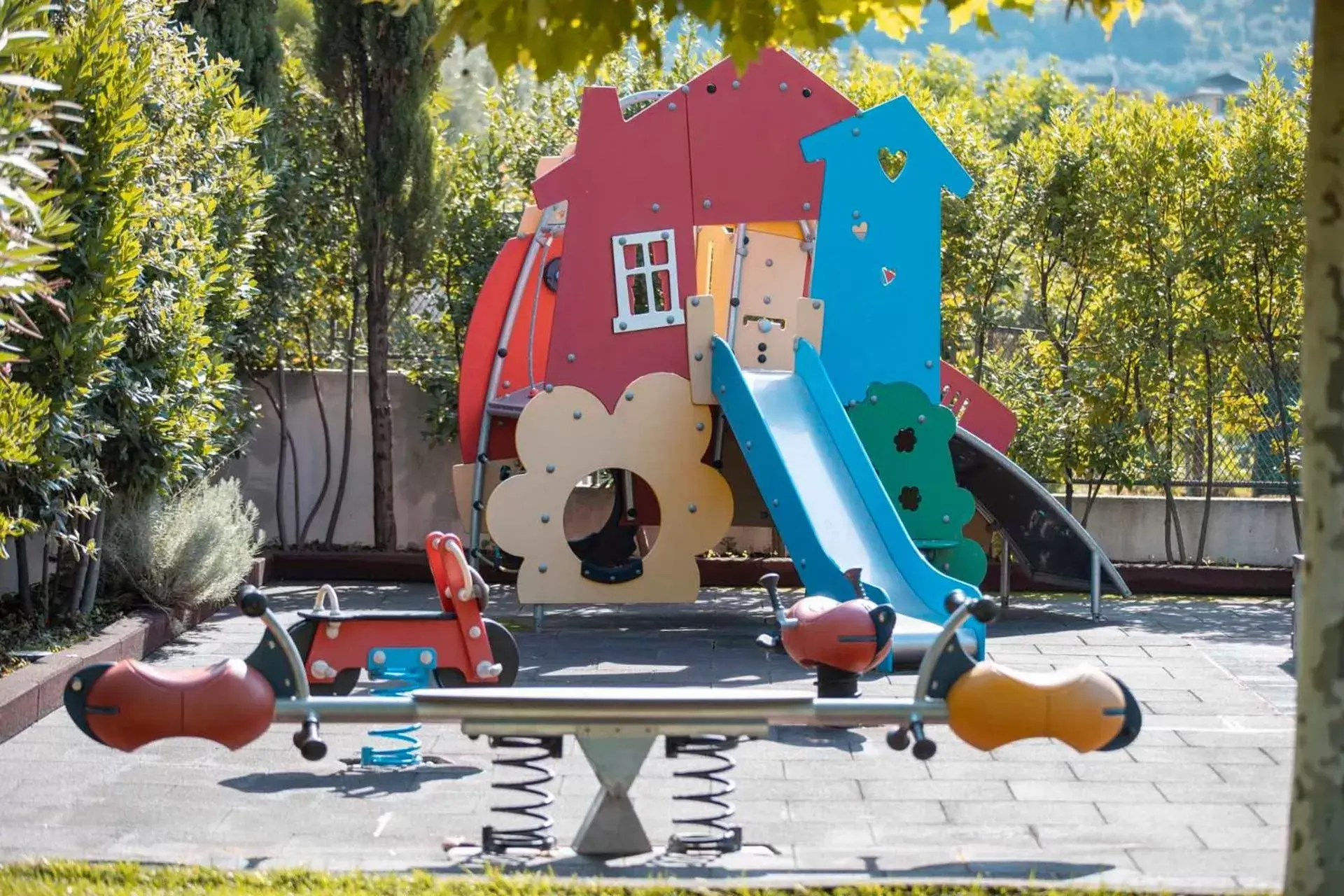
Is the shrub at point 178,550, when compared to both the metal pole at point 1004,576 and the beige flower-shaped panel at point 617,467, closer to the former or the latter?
the beige flower-shaped panel at point 617,467

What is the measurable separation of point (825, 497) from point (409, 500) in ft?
19.5

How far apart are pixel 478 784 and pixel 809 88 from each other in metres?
6.39

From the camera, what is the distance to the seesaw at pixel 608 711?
478cm

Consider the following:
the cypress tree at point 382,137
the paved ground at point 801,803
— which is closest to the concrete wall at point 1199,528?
the paved ground at point 801,803

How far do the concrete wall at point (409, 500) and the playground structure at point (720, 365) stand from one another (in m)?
2.72

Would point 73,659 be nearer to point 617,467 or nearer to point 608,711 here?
point 617,467

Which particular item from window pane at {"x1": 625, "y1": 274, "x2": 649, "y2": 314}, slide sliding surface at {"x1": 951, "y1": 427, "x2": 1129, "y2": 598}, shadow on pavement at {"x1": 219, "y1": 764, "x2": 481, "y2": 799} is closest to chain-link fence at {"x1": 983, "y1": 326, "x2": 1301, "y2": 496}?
slide sliding surface at {"x1": 951, "y1": 427, "x2": 1129, "y2": 598}

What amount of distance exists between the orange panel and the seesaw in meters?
6.08

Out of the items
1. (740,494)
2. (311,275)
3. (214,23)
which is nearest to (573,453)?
(740,494)

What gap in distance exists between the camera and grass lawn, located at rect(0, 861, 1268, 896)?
4.41 meters

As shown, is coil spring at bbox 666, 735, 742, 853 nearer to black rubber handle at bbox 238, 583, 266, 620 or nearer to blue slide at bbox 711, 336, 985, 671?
black rubber handle at bbox 238, 583, 266, 620

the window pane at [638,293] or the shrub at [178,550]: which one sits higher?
the window pane at [638,293]

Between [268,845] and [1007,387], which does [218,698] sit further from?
[1007,387]

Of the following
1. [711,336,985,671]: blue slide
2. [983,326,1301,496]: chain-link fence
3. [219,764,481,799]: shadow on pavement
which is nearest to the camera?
[219,764,481,799]: shadow on pavement
